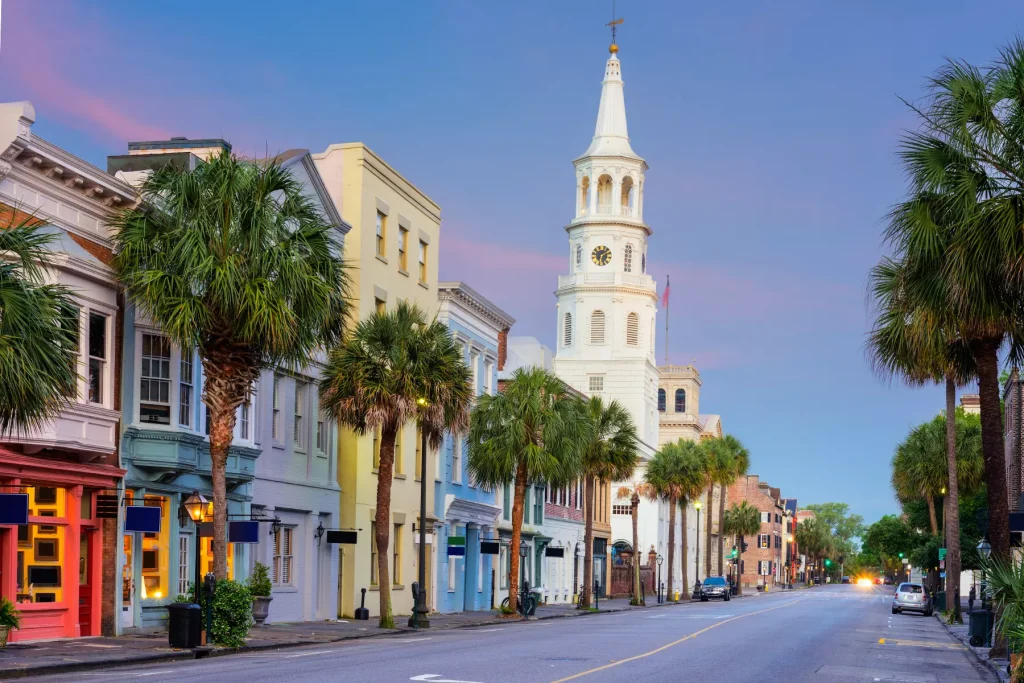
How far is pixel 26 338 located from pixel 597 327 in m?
89.3

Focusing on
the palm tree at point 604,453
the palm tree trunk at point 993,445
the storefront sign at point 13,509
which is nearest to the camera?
the storefront sign at point 13,509

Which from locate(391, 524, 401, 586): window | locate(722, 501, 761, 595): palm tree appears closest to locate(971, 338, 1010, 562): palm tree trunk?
locate(391, 524, 401, 586): window

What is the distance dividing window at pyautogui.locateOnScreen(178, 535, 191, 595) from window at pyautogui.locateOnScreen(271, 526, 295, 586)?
5.33 metres

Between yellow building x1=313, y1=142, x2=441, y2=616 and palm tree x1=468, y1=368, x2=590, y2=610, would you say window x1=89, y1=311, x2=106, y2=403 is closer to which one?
yellow building x1=313, y1=142, x2=441, y2=616

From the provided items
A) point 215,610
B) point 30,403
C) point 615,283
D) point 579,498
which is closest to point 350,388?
point 215,610

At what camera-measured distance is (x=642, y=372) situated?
108 meters

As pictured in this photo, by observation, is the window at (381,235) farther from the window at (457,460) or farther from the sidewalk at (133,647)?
the sidewalk at (133,647)

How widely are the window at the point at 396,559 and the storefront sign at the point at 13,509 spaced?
23.6m

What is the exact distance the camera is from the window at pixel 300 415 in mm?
40228

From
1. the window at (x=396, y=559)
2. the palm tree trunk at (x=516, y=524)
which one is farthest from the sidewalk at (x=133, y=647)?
the palm tree trunk at (x=516, y=524)

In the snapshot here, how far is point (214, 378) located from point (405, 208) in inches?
811

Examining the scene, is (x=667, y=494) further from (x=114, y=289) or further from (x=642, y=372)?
(x=114, y=289)

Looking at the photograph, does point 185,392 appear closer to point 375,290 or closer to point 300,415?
point 300,415

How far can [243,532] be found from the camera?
32875mm
